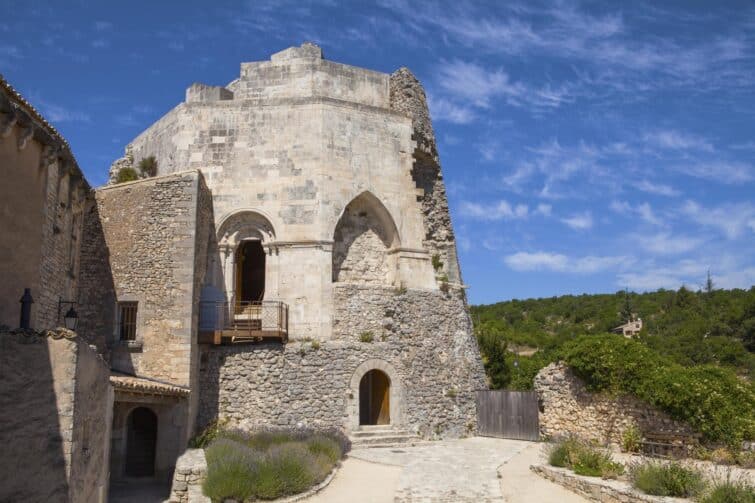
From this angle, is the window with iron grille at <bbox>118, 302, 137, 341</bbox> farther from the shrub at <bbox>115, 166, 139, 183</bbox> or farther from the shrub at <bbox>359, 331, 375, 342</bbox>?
the shrub at <bbox>359, 331, 375, 342</bbox>

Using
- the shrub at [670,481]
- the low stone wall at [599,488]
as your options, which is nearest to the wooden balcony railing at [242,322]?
the low stone wall at [599,488]

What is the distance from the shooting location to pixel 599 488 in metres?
11.0

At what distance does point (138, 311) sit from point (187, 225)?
2.20 meters

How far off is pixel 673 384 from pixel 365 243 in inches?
340

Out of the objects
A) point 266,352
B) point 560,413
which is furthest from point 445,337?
point 266,352

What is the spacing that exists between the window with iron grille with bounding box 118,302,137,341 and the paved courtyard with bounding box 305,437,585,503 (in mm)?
5653

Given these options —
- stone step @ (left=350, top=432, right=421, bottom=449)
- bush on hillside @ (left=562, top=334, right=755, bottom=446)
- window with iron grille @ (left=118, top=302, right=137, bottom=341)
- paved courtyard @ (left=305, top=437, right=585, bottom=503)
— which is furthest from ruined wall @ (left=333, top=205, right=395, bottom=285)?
bush on hillside @ (left=562, top=334, right=755, bottom=446)

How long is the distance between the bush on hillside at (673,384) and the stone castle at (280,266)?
12.1ft

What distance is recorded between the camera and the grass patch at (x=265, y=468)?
1062cm

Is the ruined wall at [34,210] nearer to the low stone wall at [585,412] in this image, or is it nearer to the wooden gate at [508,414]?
the wooden gate at [508,414]

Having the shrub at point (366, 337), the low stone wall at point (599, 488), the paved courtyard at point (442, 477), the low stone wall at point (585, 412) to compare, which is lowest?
the paved courtyard at point (442, 477)

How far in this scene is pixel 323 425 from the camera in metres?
16.6

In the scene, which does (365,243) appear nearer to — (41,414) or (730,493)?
(730,493)

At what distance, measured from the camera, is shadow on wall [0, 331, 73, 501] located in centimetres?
665
